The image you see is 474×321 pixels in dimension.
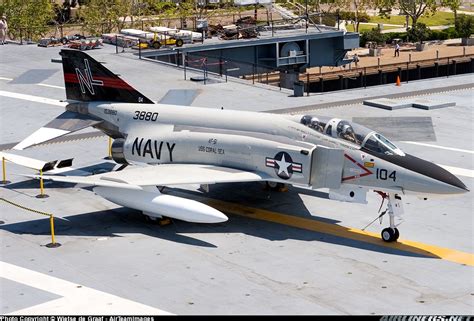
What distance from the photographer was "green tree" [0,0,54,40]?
239 feet

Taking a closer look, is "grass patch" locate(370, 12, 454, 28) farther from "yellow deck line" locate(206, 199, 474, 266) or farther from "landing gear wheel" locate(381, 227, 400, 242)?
"landing gear wheel" locate(381, 227, 400, 242)

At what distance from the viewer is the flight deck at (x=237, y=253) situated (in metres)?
18.6

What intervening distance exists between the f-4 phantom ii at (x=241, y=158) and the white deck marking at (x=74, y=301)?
4.05 meters

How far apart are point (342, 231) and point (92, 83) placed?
10.4 metres

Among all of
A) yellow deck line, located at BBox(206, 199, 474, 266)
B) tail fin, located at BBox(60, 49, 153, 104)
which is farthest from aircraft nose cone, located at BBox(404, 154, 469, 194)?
tail fin, located at BBox(60, 49, 153, 104)

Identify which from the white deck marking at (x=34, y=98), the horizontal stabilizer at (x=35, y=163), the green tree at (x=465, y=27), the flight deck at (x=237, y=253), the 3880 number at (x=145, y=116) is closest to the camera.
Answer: the flight deck at (x=237, y=253)

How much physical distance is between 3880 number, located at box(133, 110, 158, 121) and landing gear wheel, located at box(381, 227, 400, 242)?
8.37 metres

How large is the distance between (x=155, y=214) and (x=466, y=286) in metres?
8.76

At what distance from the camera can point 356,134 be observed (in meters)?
22.8

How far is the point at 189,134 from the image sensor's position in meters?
25.4

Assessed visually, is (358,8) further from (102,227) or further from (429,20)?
(102,227)

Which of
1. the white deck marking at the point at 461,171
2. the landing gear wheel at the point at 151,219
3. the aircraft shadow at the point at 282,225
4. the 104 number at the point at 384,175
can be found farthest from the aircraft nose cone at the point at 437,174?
the white deck marking at the point at 461,171

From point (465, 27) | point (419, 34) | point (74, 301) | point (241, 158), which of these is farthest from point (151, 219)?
point (465, 27)

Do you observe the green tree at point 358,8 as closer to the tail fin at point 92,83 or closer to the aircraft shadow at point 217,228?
the tail fin at point 92,83
